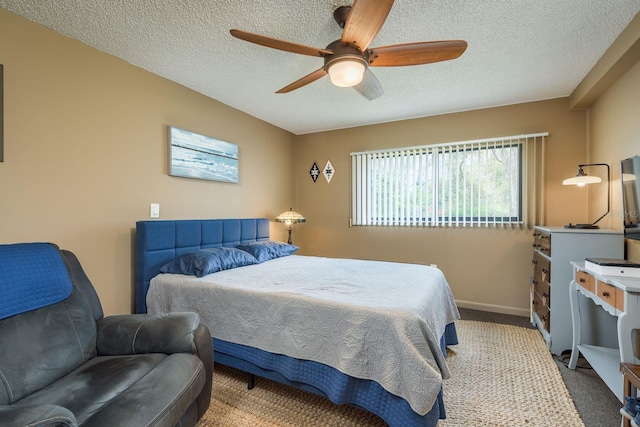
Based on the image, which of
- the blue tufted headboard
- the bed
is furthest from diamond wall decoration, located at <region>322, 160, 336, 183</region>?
the bed

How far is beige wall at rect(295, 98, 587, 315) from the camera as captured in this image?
10.3ft

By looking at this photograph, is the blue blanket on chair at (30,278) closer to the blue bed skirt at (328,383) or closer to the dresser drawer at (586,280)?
the blue bed skirt at (328,383)

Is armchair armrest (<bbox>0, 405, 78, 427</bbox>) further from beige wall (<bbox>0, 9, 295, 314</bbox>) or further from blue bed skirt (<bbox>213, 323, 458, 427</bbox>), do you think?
beige wall (<bbox>0, 9, 295, 314</bbox>)

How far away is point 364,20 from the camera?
1438mm

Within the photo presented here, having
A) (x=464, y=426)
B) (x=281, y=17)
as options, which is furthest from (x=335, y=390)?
(x=281, y=17)

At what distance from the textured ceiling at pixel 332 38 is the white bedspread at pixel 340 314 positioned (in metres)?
1.84

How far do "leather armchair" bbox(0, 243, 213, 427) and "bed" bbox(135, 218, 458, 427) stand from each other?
1.37 feet

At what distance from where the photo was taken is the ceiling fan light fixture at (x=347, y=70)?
1.71 meters

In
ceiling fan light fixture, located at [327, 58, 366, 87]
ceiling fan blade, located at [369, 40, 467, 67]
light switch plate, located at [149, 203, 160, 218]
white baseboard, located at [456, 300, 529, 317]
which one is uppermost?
ceiling fan blade, located at [369, 40, 467, 67]

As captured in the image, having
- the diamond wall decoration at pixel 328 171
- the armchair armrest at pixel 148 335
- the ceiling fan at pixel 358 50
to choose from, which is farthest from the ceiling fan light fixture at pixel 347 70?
the diamond wall decoration at pixel 328 171

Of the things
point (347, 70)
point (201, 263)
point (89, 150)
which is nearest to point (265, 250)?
point (201, 263)

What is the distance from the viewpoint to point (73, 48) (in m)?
2.07

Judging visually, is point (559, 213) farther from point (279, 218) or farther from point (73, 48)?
point (73, 48)

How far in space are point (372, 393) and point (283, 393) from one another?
0.74 meters
